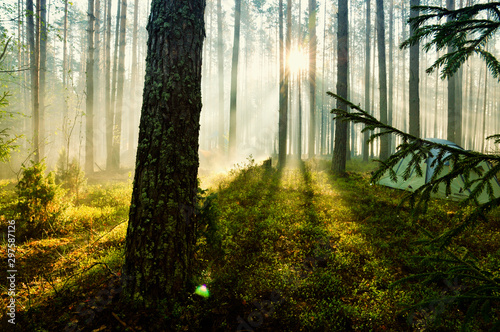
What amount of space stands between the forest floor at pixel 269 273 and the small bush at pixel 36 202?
270mm

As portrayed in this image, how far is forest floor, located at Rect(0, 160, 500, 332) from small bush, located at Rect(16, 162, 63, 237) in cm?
27

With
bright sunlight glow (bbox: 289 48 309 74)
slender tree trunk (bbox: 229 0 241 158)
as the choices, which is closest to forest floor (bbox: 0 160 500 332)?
slender tree trunk (bbox: 229 0 241 158)

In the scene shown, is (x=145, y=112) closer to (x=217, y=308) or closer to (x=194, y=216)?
(x=194, y=216)

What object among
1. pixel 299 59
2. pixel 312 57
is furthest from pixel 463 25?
pixel 299 59

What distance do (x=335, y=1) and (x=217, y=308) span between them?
100ft

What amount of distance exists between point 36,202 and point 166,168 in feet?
12.6

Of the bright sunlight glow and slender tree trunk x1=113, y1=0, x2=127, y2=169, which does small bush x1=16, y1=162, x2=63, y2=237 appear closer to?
slender tree trunk x1=113, y1=0, x2=127, y2=169

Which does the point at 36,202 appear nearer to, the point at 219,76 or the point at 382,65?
the point at 382,65

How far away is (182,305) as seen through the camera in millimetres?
2521

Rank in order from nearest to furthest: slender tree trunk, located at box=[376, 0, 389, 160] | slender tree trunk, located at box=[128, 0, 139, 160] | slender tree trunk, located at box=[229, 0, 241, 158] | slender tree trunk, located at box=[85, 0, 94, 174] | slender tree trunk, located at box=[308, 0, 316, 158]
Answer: slender tree trunk, located at box=[85, 0, 94, 174] → slender tree trunk, located at box=[376, 0, 389, 160] → slender tree trunk, located at box=[229, 0, 241, 158] → slender tree trunk, located at box=[308, 0, 316, 158] → slender tree trunk, located at box=[128, 0, 139, 160]

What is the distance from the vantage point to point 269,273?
3.33 metres

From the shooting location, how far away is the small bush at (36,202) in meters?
4.41

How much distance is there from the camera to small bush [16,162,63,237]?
4410 mm

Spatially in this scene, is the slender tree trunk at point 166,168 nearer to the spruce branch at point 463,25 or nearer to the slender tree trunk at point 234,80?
the spruce branch at point 463,25
